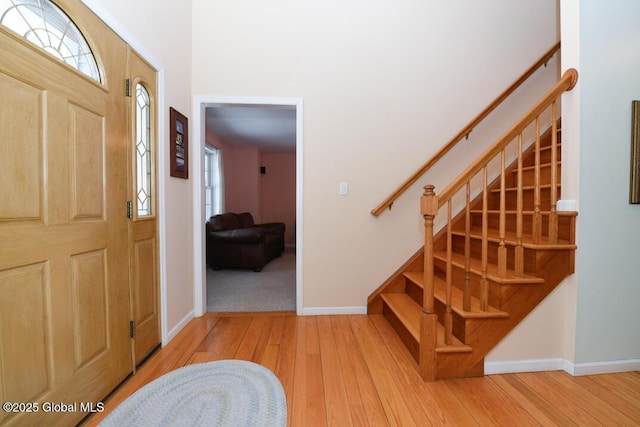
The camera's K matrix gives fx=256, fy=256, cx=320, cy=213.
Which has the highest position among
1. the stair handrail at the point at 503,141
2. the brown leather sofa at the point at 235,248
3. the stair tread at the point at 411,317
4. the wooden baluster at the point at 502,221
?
the stair handrail at the point at 503,141

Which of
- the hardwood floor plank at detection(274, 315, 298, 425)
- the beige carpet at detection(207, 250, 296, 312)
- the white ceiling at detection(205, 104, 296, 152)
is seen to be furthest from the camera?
the white ceiling at detection(205, 104, 296, 152)

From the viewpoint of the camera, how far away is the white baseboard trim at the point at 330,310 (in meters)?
2.42

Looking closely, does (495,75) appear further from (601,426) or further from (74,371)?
(74,371)

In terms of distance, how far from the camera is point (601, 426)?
3.88 feet

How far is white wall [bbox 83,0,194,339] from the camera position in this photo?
166 cm

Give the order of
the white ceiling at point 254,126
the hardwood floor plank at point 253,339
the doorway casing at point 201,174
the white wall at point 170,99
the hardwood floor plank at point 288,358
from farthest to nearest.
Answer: the white ceiling at point 254,126, the doorway casing at point 201,174, the hardwood floor plank at point 253,339, the white wall at point 170,99, the hardwood floor plank at point 288,358

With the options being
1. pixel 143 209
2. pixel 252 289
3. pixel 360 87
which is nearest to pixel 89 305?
pixel 143 209

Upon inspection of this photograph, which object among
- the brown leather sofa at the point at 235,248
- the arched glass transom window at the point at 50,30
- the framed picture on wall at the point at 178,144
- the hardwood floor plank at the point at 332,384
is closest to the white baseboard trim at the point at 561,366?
the hardwood floor plank at the point at 332,384

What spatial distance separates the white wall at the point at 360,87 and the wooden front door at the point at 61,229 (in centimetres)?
114

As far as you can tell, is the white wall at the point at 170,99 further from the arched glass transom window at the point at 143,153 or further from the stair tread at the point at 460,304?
the stair tread at the point at 460,304

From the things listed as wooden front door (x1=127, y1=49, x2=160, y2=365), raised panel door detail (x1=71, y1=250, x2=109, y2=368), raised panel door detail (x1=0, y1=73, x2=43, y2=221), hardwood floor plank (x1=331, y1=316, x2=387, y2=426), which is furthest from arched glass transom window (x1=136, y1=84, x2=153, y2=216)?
hardwood floor plank (x1=331, y1=316, x2=387, y2=426)

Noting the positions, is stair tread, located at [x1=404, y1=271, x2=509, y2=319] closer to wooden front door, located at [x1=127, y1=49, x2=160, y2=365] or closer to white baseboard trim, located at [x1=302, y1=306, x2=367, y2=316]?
white baseboard trim, located at [x1=302, y1=306, x2=367, y2=316]

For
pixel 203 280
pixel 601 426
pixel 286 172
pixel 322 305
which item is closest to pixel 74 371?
pixel 203 280

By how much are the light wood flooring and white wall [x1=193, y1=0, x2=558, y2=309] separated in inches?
25.1
